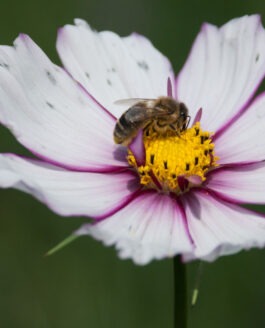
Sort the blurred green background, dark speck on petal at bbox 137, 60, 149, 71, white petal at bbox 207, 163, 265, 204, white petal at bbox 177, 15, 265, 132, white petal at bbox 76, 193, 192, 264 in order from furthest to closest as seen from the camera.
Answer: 1. the blurred green background
2. dark speck on petal at bbox 137, 60, 149, 71
3. white petal at bbox 177, 15, 265, 132
4. white petal at bbox 207, 163, 265, 204
5. white petal at bbox 76, 193, 192, 264

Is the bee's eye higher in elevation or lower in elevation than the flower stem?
higher

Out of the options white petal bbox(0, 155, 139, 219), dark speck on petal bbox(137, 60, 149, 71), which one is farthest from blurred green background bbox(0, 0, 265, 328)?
dark speck on petal bbox(137, 60, 149, 71)

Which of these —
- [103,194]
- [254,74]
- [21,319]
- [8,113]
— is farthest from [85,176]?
[21,319]

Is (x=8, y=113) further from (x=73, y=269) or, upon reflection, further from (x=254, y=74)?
(x=73, y=269)

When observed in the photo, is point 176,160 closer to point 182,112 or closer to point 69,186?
point 182,112

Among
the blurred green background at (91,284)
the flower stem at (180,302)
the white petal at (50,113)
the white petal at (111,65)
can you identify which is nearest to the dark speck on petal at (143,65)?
the white petal at (111,65)

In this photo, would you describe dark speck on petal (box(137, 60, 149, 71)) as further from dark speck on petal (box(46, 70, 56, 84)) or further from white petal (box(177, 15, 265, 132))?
dark speck on petal (box(46, 70, 56, 84))

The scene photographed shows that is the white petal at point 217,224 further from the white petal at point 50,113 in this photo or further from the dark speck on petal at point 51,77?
the dark speck on petal at point 51,77

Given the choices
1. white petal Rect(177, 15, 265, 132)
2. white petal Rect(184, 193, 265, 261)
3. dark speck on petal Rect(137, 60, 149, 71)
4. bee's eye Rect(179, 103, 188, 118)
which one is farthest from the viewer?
dark speck on petal Rect(137, 60, 149, 71)
